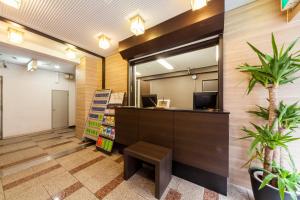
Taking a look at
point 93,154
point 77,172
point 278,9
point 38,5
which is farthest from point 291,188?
point 38,5

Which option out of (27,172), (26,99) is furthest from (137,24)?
(26,99)

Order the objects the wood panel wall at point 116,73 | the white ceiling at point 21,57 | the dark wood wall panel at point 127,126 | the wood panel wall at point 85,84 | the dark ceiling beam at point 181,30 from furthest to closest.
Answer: the wood panel wall at point 85,84 < the wood panel wall at point 116,73 < the white ceiling at point 21,57 < the dark wood wall panel at point 127,126 < the dark ceiling beam at point 181,30

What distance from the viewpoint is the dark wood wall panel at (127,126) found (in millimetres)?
2445

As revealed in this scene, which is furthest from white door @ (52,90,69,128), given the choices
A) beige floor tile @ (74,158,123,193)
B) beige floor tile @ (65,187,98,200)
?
beige floor tile @ (65,187,98,200)

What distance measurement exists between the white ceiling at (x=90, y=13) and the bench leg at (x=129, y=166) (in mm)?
A: 2482

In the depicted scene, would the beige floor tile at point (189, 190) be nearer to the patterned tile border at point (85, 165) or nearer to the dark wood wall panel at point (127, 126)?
the dark wood wall panel at point (127, 126)

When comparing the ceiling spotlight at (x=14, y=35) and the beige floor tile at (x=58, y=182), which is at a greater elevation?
the ceiling spotlight at (x=14, y=35)

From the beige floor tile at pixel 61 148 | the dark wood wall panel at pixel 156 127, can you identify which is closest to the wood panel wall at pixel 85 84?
the beige floor tile at pixel 61 148

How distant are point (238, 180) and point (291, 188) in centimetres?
76

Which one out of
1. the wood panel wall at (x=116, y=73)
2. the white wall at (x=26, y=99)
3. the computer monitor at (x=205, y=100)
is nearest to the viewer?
the computer monitor at (x=205, y=100)

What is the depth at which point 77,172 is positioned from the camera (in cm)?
208

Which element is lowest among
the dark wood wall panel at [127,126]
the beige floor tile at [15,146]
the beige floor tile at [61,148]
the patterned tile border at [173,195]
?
the beige floor tile at [15,146]

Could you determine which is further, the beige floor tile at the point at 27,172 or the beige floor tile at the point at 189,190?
the beige floor tile at the point at 27,172

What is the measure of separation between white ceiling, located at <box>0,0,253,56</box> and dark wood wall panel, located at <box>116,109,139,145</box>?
5.99 feet
